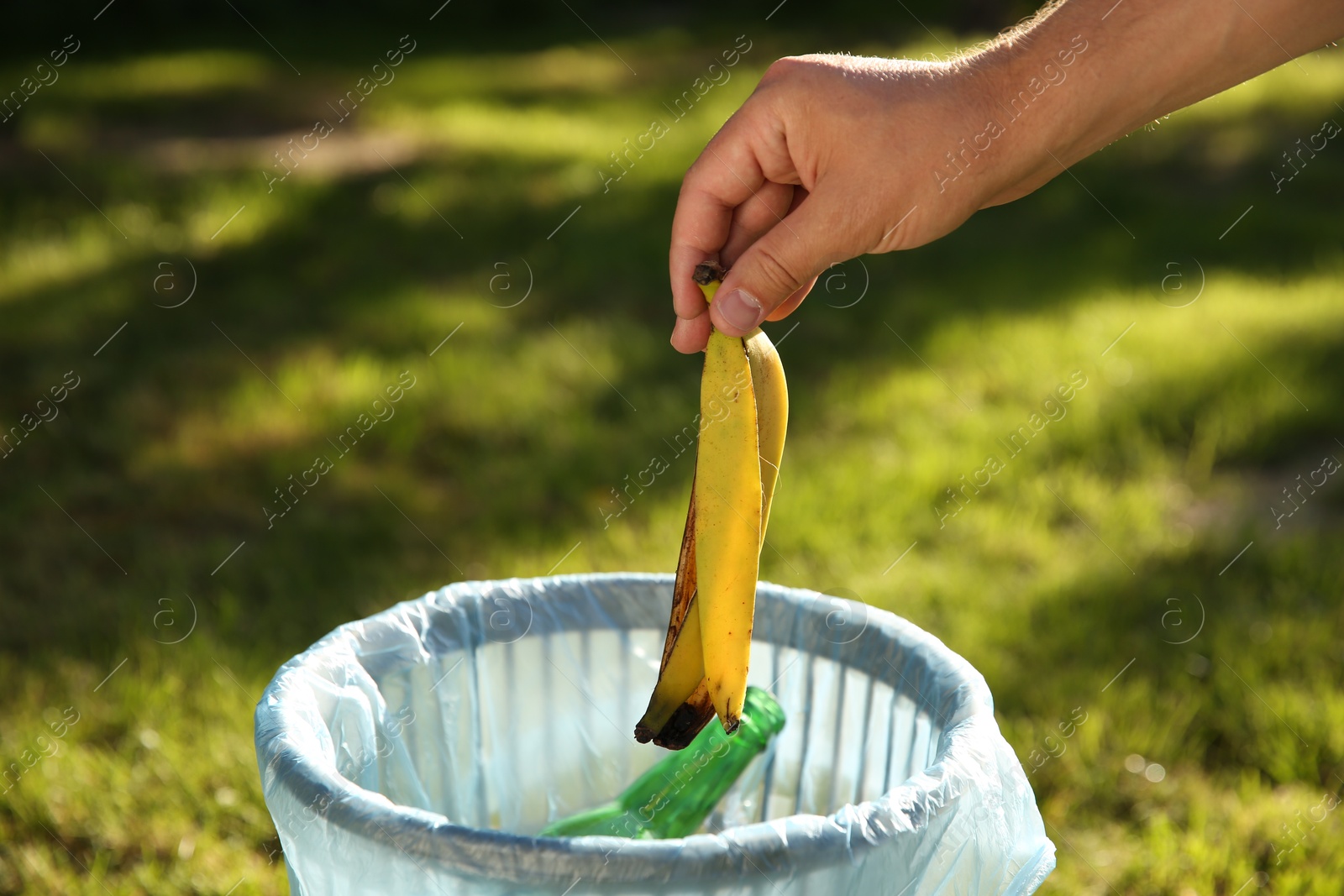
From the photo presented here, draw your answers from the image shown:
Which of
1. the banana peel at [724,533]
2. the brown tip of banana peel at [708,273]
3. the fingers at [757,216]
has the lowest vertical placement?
the banana peel at [724,533]

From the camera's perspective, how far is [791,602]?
4.77 feet

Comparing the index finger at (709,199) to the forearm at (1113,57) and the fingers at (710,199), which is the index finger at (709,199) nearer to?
the fingers at (710,199)

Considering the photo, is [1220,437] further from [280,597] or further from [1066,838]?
[280,597]

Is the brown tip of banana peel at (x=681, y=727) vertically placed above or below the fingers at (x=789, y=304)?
below

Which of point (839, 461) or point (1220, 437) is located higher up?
point (839, 461)

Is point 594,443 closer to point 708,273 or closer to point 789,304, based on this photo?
point 789,304

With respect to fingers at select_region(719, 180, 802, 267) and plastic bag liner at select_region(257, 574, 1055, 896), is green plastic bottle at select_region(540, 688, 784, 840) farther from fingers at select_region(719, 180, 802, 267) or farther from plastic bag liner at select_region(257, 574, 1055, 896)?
fingers at select_region(719, 180, 802, 267)

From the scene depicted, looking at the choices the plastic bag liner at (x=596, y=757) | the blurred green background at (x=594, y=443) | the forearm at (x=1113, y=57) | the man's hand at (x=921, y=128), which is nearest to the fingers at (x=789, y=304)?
the man's hand at (x=921, y=128)

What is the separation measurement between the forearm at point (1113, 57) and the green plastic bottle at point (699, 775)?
25.1 inches

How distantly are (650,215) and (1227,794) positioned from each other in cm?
354

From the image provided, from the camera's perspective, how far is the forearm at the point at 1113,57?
129cm

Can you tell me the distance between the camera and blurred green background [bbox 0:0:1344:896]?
197 cm

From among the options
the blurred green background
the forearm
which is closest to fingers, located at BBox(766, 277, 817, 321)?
the forearm

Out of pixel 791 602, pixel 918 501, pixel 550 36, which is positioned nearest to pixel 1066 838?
pixel 791 602
